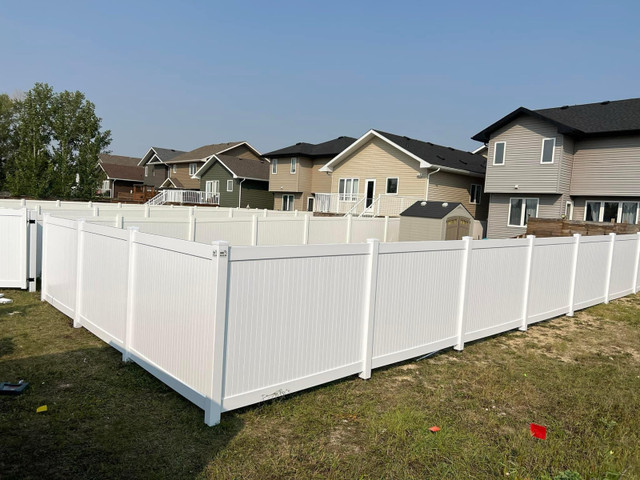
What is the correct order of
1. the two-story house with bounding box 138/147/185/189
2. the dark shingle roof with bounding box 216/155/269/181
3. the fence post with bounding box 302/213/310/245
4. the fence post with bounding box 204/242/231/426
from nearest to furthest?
the fence post with bounding box 204/242/231/426
the fence post with bounding box 302/213/310/245
the dark shingle roof with bounding box 216/155/269/181
the two-story house with bounding box 138/147/185/189

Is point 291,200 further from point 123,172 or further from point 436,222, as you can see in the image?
point 123,172

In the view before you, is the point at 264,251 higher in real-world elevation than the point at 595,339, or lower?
higher

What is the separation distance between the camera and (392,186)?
93.7ft

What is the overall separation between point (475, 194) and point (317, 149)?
44.2 ft

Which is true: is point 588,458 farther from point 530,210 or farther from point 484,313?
point 530,210

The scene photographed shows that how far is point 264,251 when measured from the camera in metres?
4.30

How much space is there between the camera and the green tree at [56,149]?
109ft

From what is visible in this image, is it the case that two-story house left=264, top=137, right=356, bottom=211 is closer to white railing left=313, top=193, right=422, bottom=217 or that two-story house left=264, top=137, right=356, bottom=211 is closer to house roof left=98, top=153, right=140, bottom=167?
white railing left=313, top=193, right=422, bottom=217

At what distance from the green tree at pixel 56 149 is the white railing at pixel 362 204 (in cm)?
1933

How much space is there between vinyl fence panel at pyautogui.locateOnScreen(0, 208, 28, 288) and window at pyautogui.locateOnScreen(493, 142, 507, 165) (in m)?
21.7

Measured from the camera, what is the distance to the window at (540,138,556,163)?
22.4 m

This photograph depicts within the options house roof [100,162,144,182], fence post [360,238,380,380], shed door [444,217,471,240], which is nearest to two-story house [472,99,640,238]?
shed door [444,217,471,240]

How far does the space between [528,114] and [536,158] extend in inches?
84.7

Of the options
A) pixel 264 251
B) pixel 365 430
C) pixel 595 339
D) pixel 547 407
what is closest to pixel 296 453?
pixel 365 430
